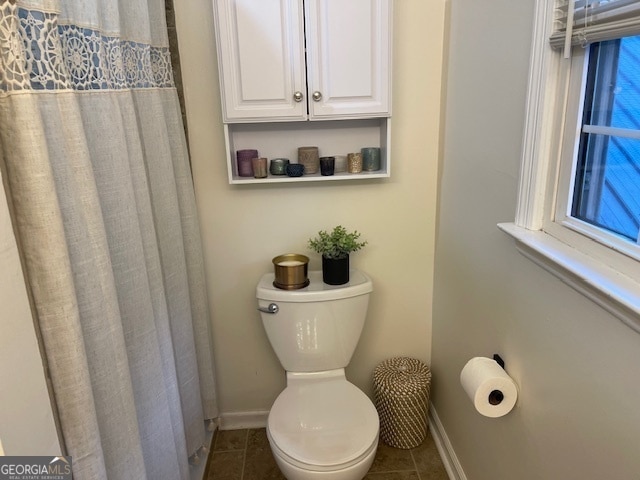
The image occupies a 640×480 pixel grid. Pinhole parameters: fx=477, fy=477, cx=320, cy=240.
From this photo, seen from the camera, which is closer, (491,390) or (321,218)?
(491,390)

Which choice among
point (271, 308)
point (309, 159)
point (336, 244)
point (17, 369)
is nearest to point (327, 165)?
point (309, 159)

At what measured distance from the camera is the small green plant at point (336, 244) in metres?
1.85

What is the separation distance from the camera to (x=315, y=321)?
1.82 m

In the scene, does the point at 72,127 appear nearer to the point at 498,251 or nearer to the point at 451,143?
the point at 498,251

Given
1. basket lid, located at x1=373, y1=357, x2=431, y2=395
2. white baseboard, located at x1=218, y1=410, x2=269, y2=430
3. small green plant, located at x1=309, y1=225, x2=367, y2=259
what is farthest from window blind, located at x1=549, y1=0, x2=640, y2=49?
white baseboard, located at x1=218, y1=410, x2=269, y2=430

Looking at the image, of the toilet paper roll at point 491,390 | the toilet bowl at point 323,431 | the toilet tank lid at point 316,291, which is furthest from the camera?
the toilet tank lid at point 316,291

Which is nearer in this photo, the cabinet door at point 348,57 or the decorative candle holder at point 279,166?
the cabinet door at point 348,57

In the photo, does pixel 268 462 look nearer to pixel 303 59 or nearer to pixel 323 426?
pixel 323 426

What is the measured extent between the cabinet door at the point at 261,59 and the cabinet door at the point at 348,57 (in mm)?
48

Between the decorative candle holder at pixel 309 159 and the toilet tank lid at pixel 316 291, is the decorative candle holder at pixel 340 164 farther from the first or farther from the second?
the toilet tank lid at pixel 316 291

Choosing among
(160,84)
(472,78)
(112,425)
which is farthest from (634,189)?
(160,84)

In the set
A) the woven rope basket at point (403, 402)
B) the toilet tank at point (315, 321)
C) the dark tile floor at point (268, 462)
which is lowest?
the dark tile floor at point (268, 462)

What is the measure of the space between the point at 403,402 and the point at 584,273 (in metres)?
1.18

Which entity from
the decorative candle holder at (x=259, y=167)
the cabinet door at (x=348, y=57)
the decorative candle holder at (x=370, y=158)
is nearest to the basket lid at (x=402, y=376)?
the decorative candle holder at (x=370, y=158)
